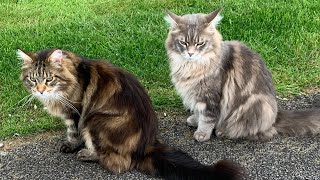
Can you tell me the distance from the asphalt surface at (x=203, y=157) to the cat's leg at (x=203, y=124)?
7cm

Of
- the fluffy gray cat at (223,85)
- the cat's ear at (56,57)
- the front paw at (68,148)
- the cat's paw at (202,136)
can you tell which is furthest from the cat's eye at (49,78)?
the cat's paw at (202,136)

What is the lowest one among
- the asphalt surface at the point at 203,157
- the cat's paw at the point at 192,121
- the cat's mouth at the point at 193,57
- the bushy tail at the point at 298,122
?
the asphalt surface at the point at 203,157

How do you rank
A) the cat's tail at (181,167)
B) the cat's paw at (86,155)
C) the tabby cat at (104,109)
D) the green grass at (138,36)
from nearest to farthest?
the cat's tail at (181,167) → the tabby cat at (104,109) → the cat's paw at (86,155) → the green grass at (138,36)

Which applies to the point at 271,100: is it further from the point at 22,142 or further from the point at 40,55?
the point at 22,142

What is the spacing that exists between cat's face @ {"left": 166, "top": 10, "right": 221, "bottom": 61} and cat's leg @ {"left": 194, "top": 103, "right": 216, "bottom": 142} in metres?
0.50

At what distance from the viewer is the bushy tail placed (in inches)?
180

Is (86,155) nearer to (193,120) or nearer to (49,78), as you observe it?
(49,78)

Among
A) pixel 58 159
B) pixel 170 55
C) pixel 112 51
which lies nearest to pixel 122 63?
pixel 112 51

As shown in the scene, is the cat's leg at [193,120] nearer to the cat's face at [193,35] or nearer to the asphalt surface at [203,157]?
the asphalt surface at [203,157]

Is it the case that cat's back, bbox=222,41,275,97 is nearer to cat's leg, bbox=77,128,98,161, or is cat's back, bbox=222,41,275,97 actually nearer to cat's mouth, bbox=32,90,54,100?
cat's leg, bbox=77,128,98,161

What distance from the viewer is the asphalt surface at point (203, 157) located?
4.11 meters

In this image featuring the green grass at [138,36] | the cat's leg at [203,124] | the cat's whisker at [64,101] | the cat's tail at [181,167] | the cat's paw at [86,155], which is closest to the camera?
the cat's tail at [181,167]

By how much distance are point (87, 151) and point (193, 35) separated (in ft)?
4.75

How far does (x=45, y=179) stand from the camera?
407 cm
